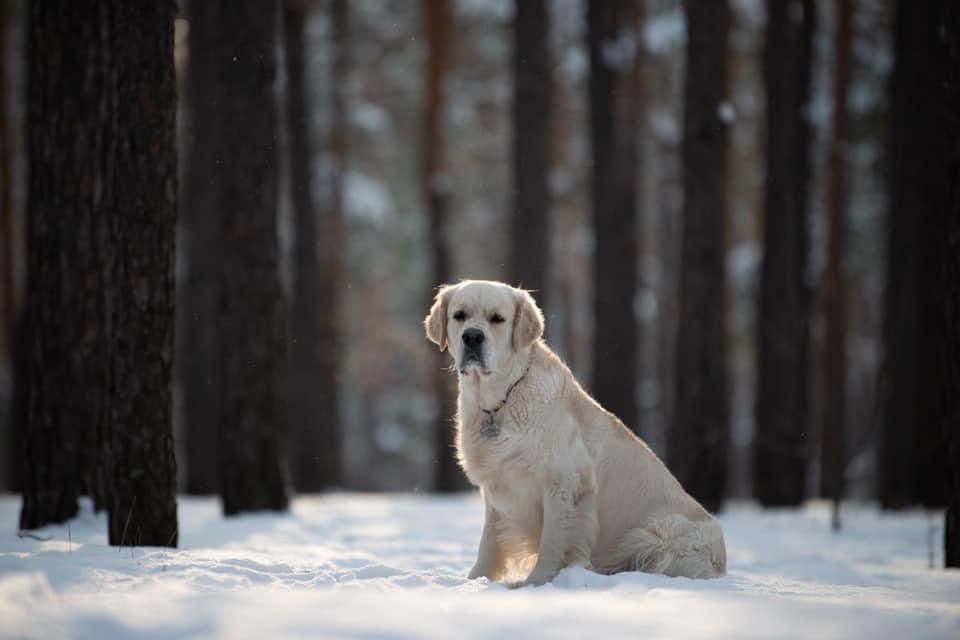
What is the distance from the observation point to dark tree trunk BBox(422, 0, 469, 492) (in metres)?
16.6

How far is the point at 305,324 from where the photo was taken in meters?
16.1

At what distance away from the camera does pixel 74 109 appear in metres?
7.34

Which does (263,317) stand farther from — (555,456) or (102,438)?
(555,456)

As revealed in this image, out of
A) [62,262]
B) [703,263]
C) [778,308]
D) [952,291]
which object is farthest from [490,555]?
[778,308]

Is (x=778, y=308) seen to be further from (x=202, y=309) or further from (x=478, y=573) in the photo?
(x=478, y=573)

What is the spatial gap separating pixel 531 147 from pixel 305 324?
4.95m

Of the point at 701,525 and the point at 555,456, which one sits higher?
the point at 555,456

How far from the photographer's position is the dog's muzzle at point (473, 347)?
17.3 ft

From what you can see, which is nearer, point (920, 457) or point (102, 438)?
point (102, 438)

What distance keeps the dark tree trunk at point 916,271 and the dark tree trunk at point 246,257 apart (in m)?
8.37

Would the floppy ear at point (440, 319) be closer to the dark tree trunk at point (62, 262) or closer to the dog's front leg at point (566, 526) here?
the dog's front leg at point (566, 526)

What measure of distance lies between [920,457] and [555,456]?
9.61 m

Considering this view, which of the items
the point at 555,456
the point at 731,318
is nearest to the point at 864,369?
the point at 731,318

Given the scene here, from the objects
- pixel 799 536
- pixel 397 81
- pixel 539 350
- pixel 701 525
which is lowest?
pixel 799 536
